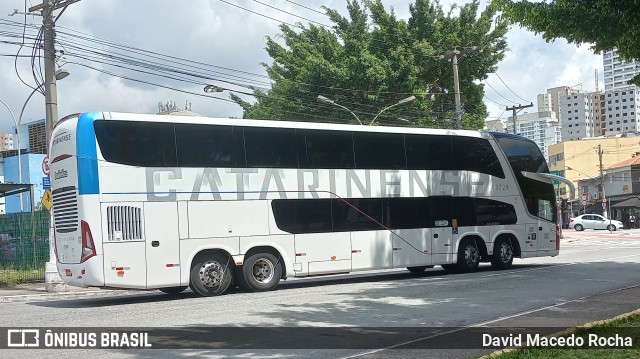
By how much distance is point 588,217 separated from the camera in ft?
206

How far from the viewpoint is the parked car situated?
60438 mm

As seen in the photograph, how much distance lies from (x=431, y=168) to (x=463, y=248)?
8.97 ft

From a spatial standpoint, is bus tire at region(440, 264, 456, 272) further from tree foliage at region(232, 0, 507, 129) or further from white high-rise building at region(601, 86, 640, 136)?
white high-rise building at region(601, 86, 640, 136)

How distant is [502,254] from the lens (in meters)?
21.7

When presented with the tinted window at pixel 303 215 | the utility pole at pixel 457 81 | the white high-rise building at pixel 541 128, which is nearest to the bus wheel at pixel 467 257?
the tinted window at pixel 303 215

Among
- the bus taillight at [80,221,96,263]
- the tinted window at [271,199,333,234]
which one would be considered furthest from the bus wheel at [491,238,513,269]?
the bus taillight at [80,221,96,263]

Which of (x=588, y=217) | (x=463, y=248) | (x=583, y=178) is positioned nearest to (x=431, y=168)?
(x=463, y=248)

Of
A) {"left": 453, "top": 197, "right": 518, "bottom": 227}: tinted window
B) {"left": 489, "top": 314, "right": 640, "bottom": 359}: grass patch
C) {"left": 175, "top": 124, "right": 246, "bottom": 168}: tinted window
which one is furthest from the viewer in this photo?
{"left": 453, "top": 197, "right": 518, "bottom": 227}: tinted window

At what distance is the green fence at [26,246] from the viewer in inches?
866

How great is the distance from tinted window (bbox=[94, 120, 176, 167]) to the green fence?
340 inches

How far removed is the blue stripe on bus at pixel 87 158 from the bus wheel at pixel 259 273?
3.92 m

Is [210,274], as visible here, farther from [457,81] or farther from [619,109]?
[619,109]

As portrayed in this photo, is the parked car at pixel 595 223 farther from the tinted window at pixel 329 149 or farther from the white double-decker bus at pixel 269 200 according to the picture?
the tinted window at pixel 329 149

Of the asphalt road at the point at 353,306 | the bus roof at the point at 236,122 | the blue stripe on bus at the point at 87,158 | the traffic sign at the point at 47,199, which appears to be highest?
the bus roof at the point at 236,122
